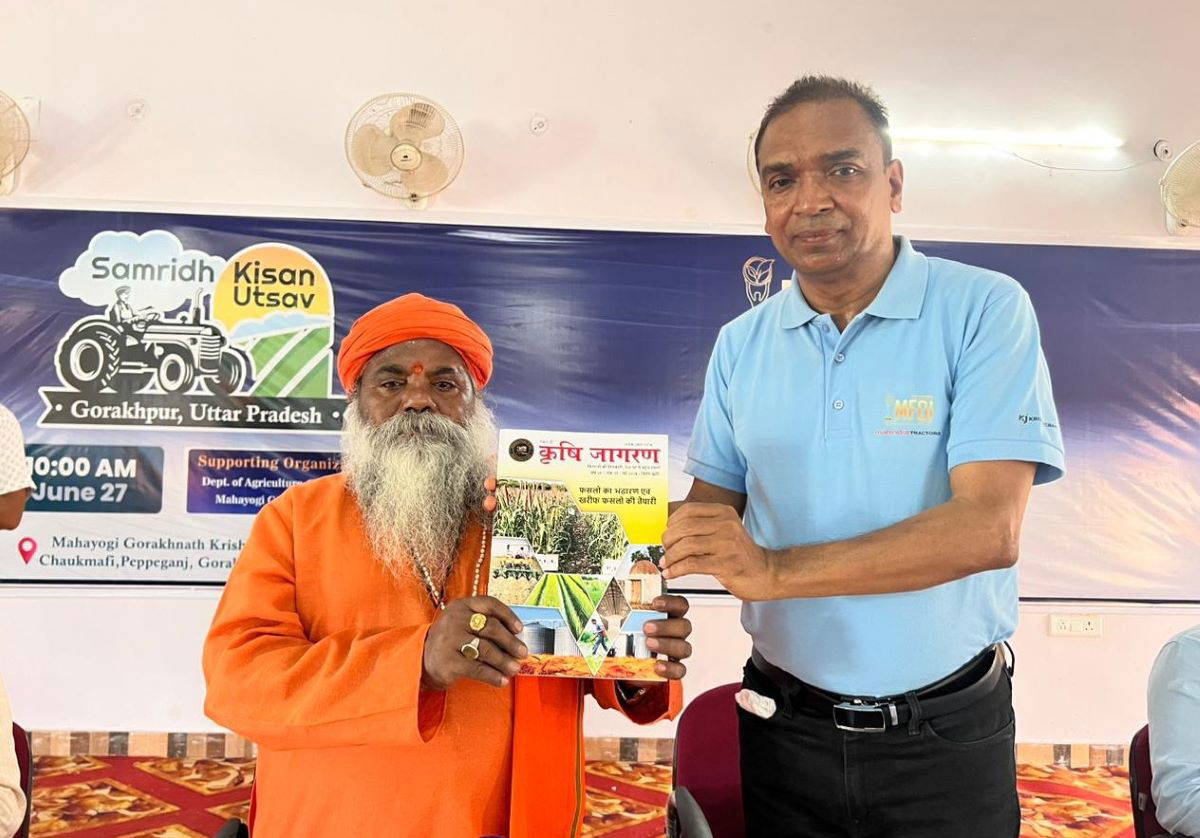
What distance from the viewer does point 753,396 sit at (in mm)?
1778

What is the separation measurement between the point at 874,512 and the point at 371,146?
11.7ft

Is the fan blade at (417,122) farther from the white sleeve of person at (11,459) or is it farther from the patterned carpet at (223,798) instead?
the patterned carpet at (223,798)

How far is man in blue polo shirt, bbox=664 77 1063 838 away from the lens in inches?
57.9

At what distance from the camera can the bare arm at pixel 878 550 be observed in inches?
56.3

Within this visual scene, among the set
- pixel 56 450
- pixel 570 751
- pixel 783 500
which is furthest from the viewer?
pixel 56 450

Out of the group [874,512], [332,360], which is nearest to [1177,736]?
[874,512]

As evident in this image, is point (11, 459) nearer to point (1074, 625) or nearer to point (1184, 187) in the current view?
point (1074, 625)

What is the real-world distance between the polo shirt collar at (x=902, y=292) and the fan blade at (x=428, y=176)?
3.12 m

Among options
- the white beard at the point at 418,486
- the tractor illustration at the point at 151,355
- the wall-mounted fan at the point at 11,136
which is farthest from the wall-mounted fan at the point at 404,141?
the white beard at the point at 418,486

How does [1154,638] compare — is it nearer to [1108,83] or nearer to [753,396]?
[1108,83]

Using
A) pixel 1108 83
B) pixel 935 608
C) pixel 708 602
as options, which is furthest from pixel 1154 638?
pixel 935 608

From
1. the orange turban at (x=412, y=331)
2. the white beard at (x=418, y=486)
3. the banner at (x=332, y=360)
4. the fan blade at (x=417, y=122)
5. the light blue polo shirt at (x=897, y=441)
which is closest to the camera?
the light blue polo shirt at (x=897, y=441)

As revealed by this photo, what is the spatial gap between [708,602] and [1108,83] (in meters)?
3.81

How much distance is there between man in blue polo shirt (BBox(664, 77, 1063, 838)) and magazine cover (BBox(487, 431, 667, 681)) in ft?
0.27
